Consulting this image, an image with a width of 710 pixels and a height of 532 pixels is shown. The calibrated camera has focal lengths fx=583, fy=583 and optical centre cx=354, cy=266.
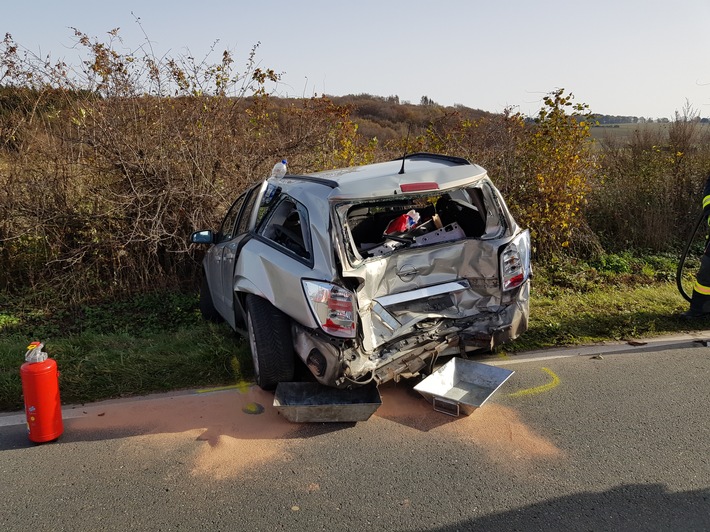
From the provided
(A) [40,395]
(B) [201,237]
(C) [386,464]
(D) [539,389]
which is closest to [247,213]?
(B) [201,237]

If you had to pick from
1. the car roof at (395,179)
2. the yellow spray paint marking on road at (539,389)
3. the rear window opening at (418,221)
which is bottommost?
the yellow spray paint marking on road at (539,389)

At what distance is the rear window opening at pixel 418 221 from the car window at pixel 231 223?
1.14 m

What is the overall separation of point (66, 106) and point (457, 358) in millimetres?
5995

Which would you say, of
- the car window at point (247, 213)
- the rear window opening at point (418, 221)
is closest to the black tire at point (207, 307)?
the car window at point (247, 213)

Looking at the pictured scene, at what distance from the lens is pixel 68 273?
7.29m

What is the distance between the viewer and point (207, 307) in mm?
6516

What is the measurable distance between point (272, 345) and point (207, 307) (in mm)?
2390

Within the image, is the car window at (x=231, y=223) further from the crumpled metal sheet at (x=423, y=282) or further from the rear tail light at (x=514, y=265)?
the rear tail light at (x=514, y=265)

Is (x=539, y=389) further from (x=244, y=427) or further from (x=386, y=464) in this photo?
(x=244, y=427)

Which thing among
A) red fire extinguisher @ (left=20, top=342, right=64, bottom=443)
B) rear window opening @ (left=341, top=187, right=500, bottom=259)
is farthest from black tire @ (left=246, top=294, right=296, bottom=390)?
red fire extinguisher @ (left=20, top=342, right=64, bottom=443)

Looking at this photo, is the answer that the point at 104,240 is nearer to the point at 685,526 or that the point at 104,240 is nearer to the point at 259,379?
the point at 259,379

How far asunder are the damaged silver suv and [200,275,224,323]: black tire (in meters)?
1.19

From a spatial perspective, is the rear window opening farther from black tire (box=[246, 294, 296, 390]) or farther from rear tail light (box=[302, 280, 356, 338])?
black tire (box=[246, 294, 296, 390])

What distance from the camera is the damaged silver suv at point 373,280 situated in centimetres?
404
